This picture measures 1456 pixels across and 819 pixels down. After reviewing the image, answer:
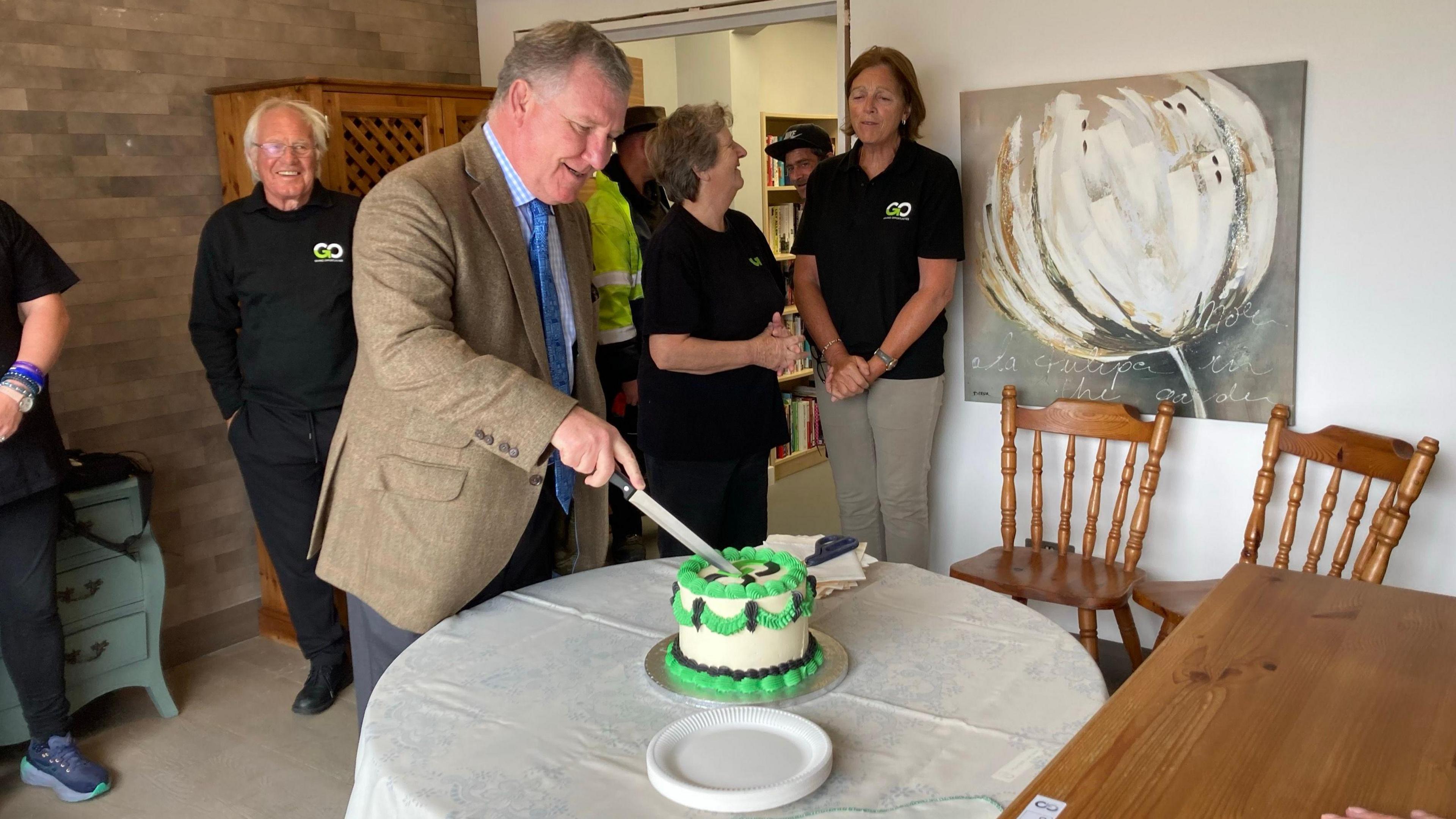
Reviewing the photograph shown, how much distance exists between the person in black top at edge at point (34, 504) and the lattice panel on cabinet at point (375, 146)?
100cm

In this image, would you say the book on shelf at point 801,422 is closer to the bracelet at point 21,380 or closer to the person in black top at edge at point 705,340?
the person in black top at edge at point 705,340


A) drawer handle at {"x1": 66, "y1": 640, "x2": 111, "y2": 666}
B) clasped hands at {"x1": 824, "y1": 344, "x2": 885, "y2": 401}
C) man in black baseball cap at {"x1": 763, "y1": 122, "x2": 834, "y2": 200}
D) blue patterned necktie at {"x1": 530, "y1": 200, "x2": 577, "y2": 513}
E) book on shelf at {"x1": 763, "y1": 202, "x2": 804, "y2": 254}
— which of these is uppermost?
man in black baseball cap at {"x1": 763, "y1": 122, "x2": 834, "y2": 200}

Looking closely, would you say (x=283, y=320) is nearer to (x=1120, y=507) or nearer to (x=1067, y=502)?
(x=1067, y=502)

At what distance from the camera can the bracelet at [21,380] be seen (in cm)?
251

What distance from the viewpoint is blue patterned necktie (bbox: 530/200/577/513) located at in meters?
1.89

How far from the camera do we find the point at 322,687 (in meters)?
3.28

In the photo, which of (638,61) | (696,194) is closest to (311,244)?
(696,194)

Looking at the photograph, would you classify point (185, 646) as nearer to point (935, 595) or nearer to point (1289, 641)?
point (935, 595)

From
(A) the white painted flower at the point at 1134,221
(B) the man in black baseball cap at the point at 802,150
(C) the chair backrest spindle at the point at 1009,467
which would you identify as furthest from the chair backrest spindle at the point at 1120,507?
(B) the man in black baseball cap at the point at 802,150

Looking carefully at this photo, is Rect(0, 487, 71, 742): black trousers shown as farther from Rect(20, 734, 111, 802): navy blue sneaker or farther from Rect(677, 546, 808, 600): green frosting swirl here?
Rect(677, 546, 808, 600): green frosting swirl

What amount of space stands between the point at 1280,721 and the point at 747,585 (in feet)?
2.21

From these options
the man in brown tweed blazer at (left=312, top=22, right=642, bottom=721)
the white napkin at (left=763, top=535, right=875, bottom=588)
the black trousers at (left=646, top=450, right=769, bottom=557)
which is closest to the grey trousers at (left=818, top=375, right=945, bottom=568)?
the black trousers at (left=646, top=450, right=769, bottom=557)

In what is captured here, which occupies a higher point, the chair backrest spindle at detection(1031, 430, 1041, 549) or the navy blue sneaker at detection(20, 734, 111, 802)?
the chair backrest spindle at detection(1031, 430, 1041, 549)

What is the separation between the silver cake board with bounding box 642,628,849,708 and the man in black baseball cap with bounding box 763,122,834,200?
10.2ft
